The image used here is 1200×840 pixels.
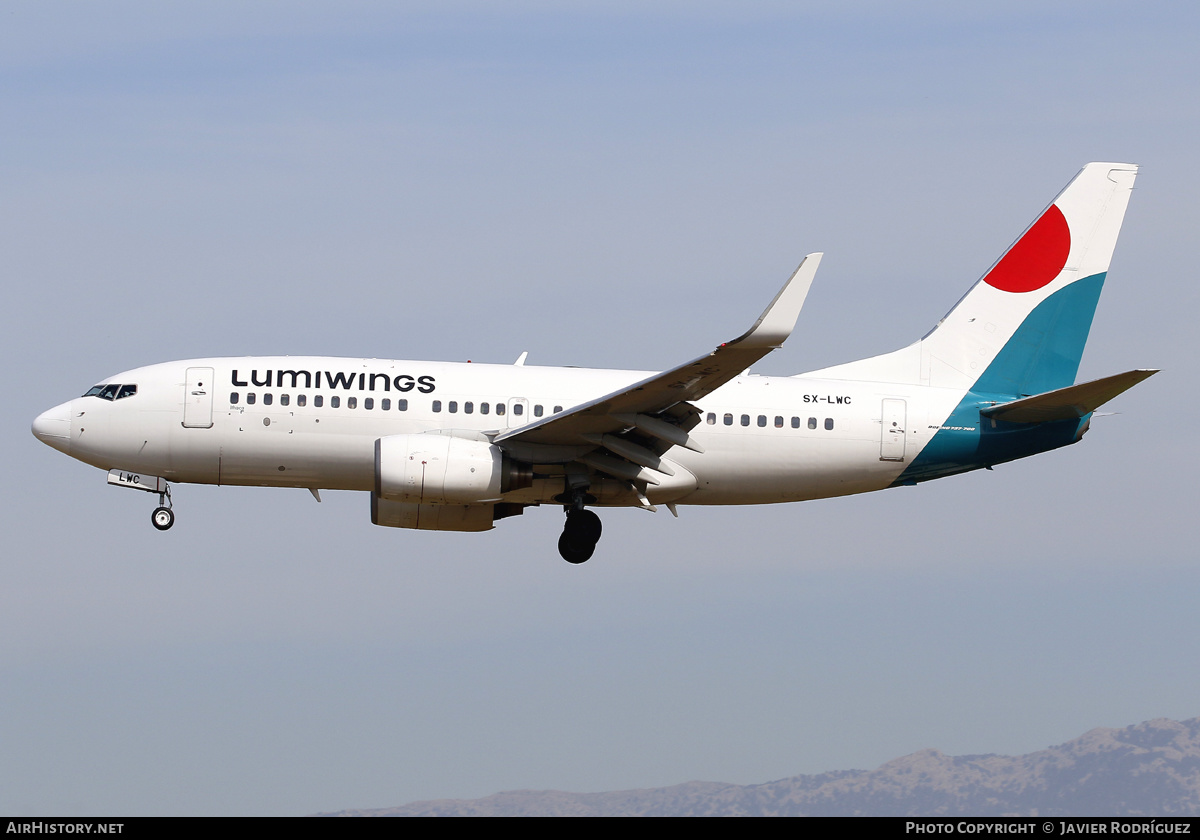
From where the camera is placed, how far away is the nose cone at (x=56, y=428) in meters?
30.2

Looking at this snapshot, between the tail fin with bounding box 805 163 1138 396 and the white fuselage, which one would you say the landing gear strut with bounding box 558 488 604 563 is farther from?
the tail fin with bounding box 805 163 1138 396

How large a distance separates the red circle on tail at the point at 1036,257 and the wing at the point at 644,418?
10185 millimetres

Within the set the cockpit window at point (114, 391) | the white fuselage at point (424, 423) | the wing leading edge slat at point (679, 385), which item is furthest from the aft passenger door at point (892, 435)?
the cockpit window at point (114, 391)

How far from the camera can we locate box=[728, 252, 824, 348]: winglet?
953 inches

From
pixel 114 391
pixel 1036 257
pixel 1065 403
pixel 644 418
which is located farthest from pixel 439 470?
pixel 1036 257

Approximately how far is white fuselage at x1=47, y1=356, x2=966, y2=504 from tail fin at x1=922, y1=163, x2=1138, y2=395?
2531 millimetres

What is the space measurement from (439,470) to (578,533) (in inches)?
159

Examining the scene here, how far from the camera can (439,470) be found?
28047 mm

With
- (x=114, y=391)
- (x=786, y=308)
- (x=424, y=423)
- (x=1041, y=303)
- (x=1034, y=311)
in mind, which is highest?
(x=1041, y=303)

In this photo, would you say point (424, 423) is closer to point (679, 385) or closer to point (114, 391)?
point (679, 385)

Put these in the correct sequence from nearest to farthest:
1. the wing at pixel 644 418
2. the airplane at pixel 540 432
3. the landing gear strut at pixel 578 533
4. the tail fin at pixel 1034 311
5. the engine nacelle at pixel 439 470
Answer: the wing at pixel 644 418
the engine nacelle at pixel 439 470
the airplane at pixel 540 432
the landing gear strut at pixel 578 533
the tail fin at pixel 1034 311

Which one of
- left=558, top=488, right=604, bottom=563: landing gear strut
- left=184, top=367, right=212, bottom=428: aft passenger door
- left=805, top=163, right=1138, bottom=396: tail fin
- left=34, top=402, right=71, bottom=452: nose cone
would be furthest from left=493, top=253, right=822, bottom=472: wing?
left=34, top=402, right=71, bottom=452: nose cone

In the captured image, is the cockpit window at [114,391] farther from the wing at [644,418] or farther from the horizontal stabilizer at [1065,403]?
the horizontal stabilizer at [1065,403]
